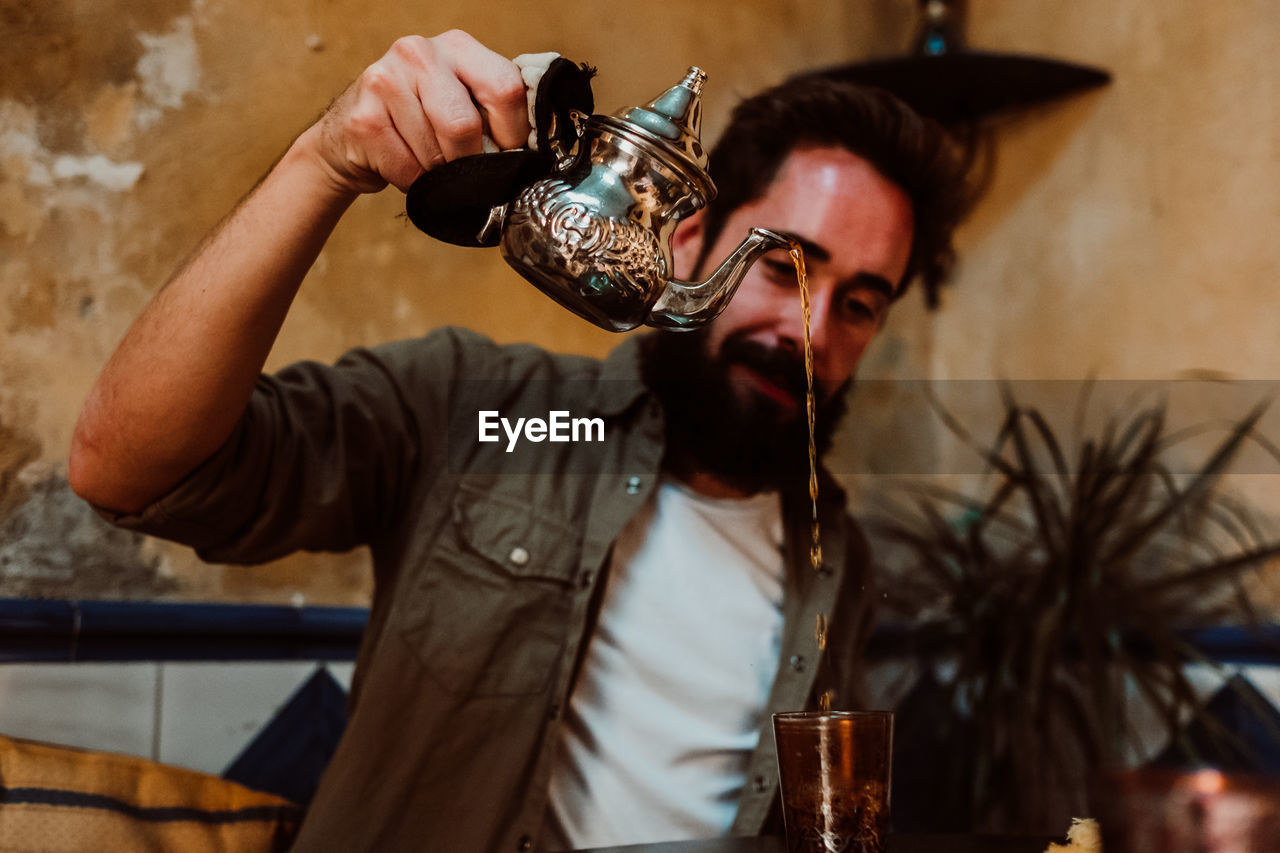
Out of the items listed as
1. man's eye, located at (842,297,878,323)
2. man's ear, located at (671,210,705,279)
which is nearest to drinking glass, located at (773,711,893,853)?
man's eye, located at (842,297,878,323)

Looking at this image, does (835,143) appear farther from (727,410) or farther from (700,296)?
(700,296)

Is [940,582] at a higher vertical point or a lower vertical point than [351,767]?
higher

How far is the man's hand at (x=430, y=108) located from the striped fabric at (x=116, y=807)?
0.64 m

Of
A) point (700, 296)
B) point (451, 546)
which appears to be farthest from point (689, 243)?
point (700, 296)

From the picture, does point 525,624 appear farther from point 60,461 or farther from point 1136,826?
point 1136,826

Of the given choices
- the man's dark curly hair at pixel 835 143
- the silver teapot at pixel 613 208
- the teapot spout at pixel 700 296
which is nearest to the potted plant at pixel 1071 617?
the man's dark curly hair at pixel 835 143

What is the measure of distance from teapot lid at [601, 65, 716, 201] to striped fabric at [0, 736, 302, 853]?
781mm

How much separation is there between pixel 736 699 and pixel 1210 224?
1.22m

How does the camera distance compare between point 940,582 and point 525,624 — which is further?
point 940,582

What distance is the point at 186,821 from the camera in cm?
99

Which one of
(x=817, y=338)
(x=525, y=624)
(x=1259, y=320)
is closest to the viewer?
(x=525, y=624)

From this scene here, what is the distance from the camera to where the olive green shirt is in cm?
101

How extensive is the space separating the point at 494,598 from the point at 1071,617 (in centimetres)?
99

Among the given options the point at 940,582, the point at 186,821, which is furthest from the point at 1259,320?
the point at 186,821
